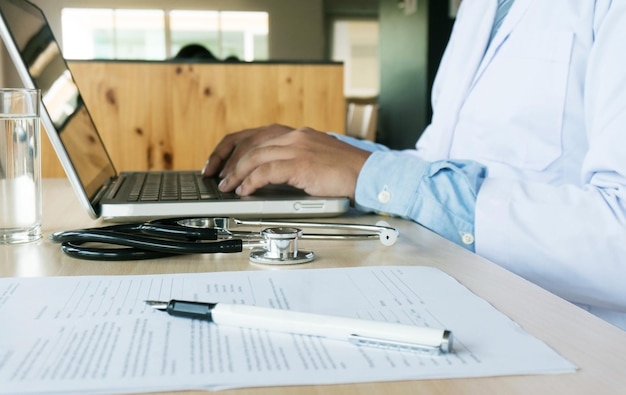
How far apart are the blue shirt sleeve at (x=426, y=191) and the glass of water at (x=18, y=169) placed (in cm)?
36

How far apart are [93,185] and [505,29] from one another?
656 millimetres

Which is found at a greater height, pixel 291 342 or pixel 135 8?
pixel 135 8

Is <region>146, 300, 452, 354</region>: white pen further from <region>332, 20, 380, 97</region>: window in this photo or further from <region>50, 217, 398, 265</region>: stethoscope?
<region>332, 20, 380, 97</region>: window

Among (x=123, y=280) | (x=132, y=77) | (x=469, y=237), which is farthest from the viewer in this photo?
(x=132, y=77)

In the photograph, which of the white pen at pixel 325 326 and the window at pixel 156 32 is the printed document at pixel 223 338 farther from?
the window at pixel 156 32

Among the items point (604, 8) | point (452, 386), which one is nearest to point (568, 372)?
point (452, 386)

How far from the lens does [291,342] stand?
0.37 m

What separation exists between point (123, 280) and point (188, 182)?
0.51 m

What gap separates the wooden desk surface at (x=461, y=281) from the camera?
319mm

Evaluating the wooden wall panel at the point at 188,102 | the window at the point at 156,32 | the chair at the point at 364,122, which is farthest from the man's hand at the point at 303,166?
the window at the point at 156,32

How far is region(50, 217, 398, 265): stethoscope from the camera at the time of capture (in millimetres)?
570

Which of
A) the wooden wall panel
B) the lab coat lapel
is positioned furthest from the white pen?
the wooden wall panel

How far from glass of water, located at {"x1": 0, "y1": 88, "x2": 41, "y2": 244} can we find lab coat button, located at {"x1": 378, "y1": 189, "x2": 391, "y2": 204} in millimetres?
380

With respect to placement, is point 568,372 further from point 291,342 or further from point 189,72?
point 189,72
